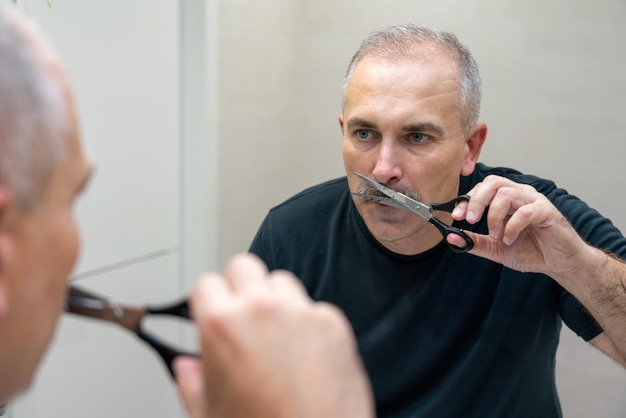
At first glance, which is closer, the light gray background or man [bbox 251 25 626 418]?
man [bbox 251 25 626 418]

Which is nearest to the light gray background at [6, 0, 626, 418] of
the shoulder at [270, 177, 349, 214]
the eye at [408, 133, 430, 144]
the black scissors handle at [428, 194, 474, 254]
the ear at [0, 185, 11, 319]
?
the shoulder at [270, 177, 349, 214]

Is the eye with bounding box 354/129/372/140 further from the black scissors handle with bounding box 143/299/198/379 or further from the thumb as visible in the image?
the thumb

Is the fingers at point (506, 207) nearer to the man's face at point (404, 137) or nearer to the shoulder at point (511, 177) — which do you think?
the man's face at point (404, 137)

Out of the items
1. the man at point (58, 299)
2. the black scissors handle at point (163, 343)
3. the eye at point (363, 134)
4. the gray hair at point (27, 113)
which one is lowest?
the eye at point (363, 134)

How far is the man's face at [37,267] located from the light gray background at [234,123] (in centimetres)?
120

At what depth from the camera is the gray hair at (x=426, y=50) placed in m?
1.54

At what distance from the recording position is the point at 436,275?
1.55m

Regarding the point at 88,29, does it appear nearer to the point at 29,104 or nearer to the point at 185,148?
the point at 185,148

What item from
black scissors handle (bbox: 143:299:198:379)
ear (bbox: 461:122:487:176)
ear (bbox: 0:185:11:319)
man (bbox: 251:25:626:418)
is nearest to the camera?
ear (bbox: 0:185:11:319)

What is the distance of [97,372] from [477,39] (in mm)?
1678

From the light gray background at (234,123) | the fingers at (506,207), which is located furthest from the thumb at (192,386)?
the light gray background at (234,123)

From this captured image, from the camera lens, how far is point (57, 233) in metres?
0.62

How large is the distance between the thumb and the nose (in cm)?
90

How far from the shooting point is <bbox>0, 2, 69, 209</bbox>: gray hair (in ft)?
1.90
